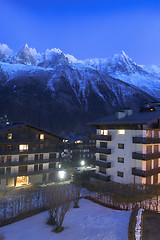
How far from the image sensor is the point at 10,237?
20531 millimetres

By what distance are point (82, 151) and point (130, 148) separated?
41874 millimetres

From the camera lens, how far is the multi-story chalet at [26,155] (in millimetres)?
42219

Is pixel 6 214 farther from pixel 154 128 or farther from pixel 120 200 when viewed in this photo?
pixel 154 128

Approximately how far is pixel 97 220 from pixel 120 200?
25.9 feet

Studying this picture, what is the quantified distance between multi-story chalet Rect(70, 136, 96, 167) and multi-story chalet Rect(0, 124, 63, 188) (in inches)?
A: 961

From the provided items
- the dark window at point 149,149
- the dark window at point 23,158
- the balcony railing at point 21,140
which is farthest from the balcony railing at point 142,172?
the dark window at point 23,158

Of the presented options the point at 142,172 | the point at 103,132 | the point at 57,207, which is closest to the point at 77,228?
the point at 57,207

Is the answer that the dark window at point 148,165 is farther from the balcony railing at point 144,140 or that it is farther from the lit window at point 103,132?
the lit window at point 103,132

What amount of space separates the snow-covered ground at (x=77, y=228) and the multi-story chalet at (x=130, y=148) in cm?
1208

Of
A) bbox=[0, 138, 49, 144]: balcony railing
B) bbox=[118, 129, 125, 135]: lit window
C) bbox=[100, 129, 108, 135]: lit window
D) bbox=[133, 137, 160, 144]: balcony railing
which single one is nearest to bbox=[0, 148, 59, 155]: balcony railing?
bbox=[0, 138, 49, 144]: balcony railing

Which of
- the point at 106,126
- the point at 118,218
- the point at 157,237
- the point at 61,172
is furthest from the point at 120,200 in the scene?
the point at 61,172

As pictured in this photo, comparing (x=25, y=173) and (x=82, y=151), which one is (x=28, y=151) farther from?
(x=82, y=151)

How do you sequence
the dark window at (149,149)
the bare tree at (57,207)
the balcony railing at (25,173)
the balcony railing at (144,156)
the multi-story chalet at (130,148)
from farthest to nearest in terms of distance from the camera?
the balcony railing at (25,173) → the dark window at (149,149) → the multi-story chalet at (130,148) → the balcony railing at (144,156) → the bare tree at (57,207)

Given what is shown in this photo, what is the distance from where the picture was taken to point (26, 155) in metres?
45.4
